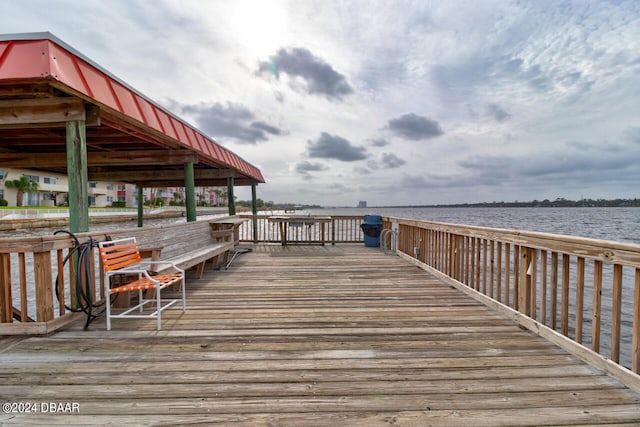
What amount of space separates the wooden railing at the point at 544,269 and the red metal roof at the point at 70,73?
466 cm

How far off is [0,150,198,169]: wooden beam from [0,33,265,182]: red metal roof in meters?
1.89

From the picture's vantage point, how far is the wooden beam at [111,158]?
21.6 ft

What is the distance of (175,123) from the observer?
550cm

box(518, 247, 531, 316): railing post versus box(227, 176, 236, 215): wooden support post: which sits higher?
box(227, 176, 236, 215): wooden support post

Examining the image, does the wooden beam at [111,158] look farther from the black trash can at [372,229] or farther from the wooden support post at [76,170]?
the black trash can at [372,229]

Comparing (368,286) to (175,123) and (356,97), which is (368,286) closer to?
(175,123)

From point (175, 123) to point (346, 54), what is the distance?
5292 millimetres

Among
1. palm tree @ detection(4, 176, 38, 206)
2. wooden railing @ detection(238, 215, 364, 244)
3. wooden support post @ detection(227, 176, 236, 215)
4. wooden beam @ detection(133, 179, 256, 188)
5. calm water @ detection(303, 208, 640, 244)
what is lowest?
calm water @ detection(303, 208, 640, 244)

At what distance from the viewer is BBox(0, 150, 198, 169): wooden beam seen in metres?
6.60

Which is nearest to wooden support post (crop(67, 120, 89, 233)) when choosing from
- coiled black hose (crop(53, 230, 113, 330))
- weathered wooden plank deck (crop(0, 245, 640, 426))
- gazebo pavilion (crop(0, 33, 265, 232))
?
gazebo pavilion (crop(0, 33, 265, 232))

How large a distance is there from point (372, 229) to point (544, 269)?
5.77 meters

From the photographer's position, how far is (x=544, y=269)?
2.90 meters

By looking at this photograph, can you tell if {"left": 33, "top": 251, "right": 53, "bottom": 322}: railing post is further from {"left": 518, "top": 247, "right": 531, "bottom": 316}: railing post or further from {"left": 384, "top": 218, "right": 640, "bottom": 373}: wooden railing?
{"left": 518, "top": 247, "right": 531, "bottom": 316}: railing post

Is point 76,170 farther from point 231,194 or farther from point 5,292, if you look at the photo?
point 231,194
